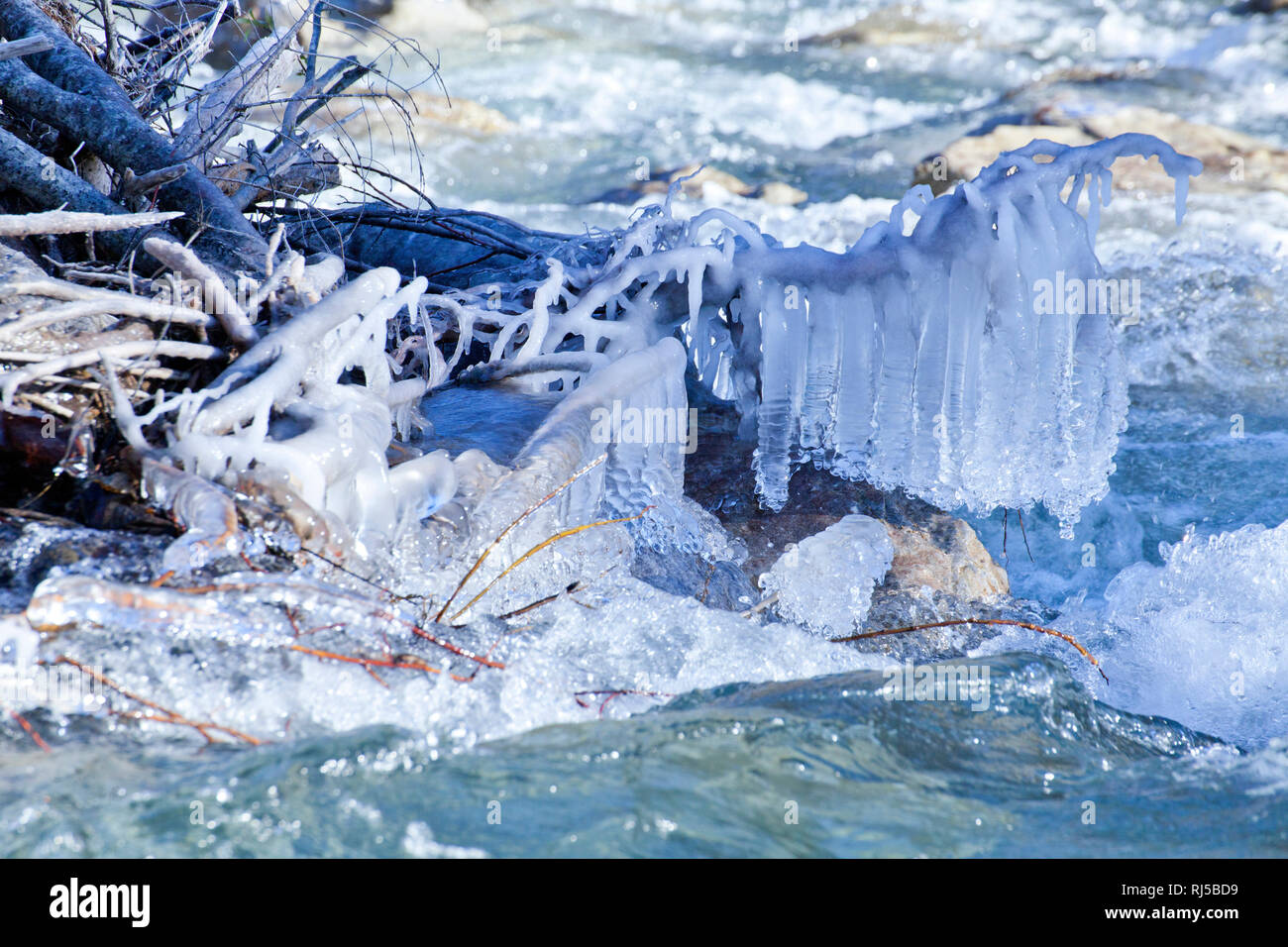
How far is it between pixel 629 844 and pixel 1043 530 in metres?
3.39

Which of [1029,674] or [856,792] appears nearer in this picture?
[856,792]

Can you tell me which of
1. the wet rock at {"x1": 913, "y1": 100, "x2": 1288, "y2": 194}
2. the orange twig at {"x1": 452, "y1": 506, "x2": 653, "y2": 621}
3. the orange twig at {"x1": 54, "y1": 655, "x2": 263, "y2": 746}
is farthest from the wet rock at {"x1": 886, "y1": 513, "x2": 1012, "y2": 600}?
the wet rock at {"x1": 913, "y1": 100, "x2": 1288, "y2": 194}

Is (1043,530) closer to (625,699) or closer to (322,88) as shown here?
(625,699)

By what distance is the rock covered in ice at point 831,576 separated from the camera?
3.38 meters

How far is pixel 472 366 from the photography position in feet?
12.5

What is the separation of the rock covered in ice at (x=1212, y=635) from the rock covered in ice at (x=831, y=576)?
76 centimetres

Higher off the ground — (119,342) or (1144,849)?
(119,342)

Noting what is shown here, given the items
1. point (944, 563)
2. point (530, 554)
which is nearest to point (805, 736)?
point (530, 554)

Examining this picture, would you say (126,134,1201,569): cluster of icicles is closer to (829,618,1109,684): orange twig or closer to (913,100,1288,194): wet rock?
(829,618,1109,684): orange twig

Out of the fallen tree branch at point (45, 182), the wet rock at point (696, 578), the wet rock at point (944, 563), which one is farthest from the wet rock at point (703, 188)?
the wet rock at point (696, 578)

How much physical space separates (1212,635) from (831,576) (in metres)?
1.14

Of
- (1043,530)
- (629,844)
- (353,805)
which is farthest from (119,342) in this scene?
(1043,530)

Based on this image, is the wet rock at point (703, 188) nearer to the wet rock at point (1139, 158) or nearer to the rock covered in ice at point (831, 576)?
the wet rock at point (1139, 158)

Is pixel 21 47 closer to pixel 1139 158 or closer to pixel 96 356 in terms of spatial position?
pixel 96 356
